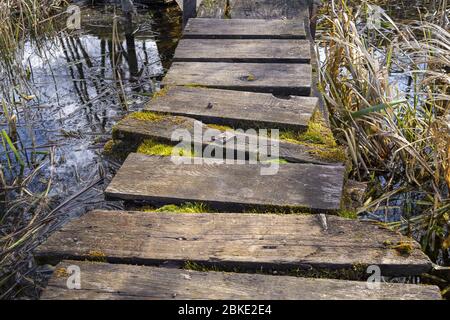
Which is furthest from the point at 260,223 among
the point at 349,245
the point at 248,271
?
the point at 349,245

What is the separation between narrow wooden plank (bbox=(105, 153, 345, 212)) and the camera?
207cm

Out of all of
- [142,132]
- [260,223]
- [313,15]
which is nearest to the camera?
[260,223]

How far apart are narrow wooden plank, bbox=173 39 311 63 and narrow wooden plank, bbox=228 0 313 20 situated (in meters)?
0.56

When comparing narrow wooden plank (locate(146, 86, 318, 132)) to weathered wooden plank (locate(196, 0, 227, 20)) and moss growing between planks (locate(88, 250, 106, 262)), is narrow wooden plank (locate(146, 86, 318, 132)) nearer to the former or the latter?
moss growing between planks (locate(88, 250, 106, 262))

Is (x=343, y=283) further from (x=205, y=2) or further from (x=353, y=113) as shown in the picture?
(x=205, y=2)

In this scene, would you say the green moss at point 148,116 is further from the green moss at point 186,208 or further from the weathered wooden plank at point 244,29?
the weathered wooden plank at point 244,29

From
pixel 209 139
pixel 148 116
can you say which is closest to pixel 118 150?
pixel 148 116

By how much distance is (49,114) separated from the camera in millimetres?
3670

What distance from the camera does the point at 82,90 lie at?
3.97m

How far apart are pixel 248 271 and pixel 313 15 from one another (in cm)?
298

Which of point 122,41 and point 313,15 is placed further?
point 122,41

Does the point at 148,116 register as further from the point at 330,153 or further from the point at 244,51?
the point at 244,51

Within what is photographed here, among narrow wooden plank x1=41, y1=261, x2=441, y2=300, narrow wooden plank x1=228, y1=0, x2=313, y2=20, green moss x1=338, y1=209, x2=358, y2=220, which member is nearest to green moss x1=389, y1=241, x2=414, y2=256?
narrow wooden plank x1=41, y1=261, x2=441, y2=300

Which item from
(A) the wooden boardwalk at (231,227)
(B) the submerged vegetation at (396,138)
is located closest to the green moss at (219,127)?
(A) the wooden boardwalk at (231,227)
